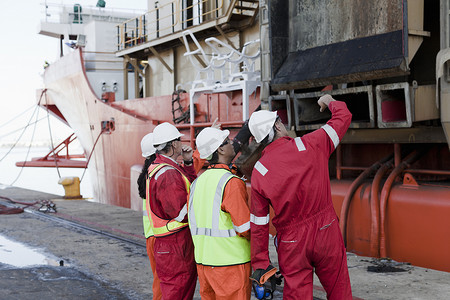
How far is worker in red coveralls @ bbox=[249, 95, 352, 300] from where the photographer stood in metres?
3.67

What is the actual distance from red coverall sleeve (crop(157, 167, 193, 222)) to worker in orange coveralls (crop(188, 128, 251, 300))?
0.95 ft

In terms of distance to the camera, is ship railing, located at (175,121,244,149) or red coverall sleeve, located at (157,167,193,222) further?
ship railing, located at (175,121,244,149)

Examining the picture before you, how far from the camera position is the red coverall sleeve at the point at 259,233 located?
3.65m

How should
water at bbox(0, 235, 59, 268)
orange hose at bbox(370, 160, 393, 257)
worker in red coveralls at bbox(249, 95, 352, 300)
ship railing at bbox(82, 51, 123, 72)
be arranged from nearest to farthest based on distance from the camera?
worker in red coveralls at bbox(249, 95, 352, 300) < orange hose at bbox(370, 160, 393, 257) < water at bbox(0, 235, 59, 268) < ship railing at bbox(82, 51, 123, 72)

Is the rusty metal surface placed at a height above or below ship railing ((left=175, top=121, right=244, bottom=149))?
above

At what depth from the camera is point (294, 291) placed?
145 inches

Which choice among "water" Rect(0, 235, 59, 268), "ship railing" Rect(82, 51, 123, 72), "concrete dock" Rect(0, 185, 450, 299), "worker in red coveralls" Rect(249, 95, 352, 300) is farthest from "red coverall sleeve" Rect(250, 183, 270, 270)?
"ship railing" Rect(82, 51, 123, 72)

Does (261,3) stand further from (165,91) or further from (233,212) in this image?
(165,91)

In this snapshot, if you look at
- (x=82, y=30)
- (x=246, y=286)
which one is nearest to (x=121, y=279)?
(x=246, y=286)

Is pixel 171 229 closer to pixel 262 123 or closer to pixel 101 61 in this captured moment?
pixel 262 123

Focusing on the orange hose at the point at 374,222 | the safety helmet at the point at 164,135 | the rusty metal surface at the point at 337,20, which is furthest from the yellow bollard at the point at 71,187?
the safety helmet at the point at 164,135

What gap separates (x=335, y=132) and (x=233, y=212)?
880 millimetres

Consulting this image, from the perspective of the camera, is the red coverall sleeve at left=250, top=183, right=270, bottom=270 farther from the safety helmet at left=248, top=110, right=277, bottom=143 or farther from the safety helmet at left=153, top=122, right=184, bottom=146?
the safety helmet at left=153, top=122, right=184, bottom=146

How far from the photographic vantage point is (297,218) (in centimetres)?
371
